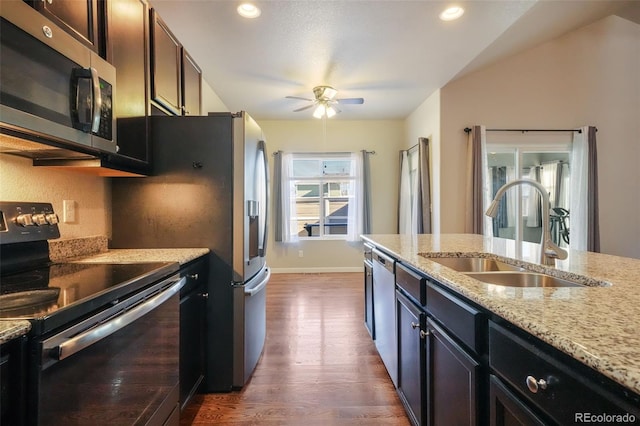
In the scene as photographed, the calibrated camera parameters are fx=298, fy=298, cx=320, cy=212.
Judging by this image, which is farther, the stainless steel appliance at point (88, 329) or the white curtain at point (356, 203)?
the white curtain at point (356, 203)

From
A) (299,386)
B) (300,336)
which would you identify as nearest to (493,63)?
(300,336)

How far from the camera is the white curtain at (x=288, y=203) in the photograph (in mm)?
5449

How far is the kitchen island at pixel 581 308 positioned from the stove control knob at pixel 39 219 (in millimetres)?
1732

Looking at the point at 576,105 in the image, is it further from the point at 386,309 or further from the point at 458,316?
the point at 458,316

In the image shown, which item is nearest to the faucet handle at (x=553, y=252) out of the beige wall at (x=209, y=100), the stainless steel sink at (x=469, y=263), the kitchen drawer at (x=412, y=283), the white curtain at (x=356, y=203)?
the stainless steel sink at (x=469, y=263)

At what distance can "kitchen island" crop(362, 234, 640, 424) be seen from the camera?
53cm

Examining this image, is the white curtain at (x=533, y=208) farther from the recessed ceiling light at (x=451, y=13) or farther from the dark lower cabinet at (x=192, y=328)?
the dark lower cabinet at (x=192, y=328)

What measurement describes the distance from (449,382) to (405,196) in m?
4.30

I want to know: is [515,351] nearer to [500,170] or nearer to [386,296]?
[386,296]

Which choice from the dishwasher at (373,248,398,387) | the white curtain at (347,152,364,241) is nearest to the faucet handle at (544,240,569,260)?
the dishwasher at (373,248,398,387)

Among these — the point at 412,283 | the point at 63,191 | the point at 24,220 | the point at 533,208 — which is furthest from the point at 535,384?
the point at 533,208

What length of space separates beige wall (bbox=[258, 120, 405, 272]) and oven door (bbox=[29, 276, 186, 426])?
4169 mm

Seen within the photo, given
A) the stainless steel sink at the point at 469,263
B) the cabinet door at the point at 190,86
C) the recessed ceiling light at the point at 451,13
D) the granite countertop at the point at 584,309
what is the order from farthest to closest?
the recessed ceiling light at the point at 451,13 < the cabinet door at the point at 190,86 < the stainless steel sink at the point at 469,263 < the granite countertop at the point at 584,309

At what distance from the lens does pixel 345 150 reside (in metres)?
5.60
